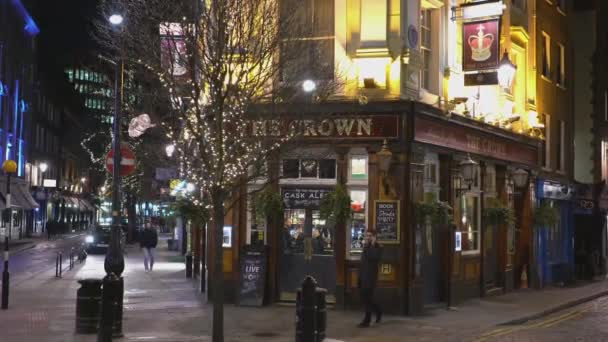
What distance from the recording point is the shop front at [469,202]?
18.7 meters

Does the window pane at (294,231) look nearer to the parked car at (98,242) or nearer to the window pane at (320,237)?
the window pane at (320,237)

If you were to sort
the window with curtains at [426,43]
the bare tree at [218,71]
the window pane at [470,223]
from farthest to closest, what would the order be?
1. the window pane at [470,223]
2. the window with curtains at [426,43]
3. the bare tree at [218,71]

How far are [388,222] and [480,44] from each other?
5.29 meters

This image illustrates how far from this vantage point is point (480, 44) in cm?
1962

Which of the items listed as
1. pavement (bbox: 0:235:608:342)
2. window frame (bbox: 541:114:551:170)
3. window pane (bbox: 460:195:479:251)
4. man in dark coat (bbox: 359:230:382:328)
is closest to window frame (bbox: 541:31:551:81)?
window frame (bbox: 541:114:551:170)

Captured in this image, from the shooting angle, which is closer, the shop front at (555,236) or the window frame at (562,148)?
the shop front at (555,236)

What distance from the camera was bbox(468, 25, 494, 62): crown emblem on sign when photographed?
19516 millimetres

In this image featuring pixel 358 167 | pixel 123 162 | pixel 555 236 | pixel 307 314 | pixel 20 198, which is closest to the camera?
pixel 307 314

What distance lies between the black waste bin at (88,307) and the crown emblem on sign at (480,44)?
35.6 feet

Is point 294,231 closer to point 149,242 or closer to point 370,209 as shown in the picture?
point 370,209

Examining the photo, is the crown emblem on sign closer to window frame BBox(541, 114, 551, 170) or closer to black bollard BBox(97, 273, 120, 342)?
window frame BBox(541, 114, 551, 170)

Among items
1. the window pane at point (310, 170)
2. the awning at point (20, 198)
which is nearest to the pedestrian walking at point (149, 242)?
the window pane at point (310, 170)

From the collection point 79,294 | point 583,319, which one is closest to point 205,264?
point 79,294

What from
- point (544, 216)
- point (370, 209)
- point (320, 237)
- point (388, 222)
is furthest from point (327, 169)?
point (544, 216)
